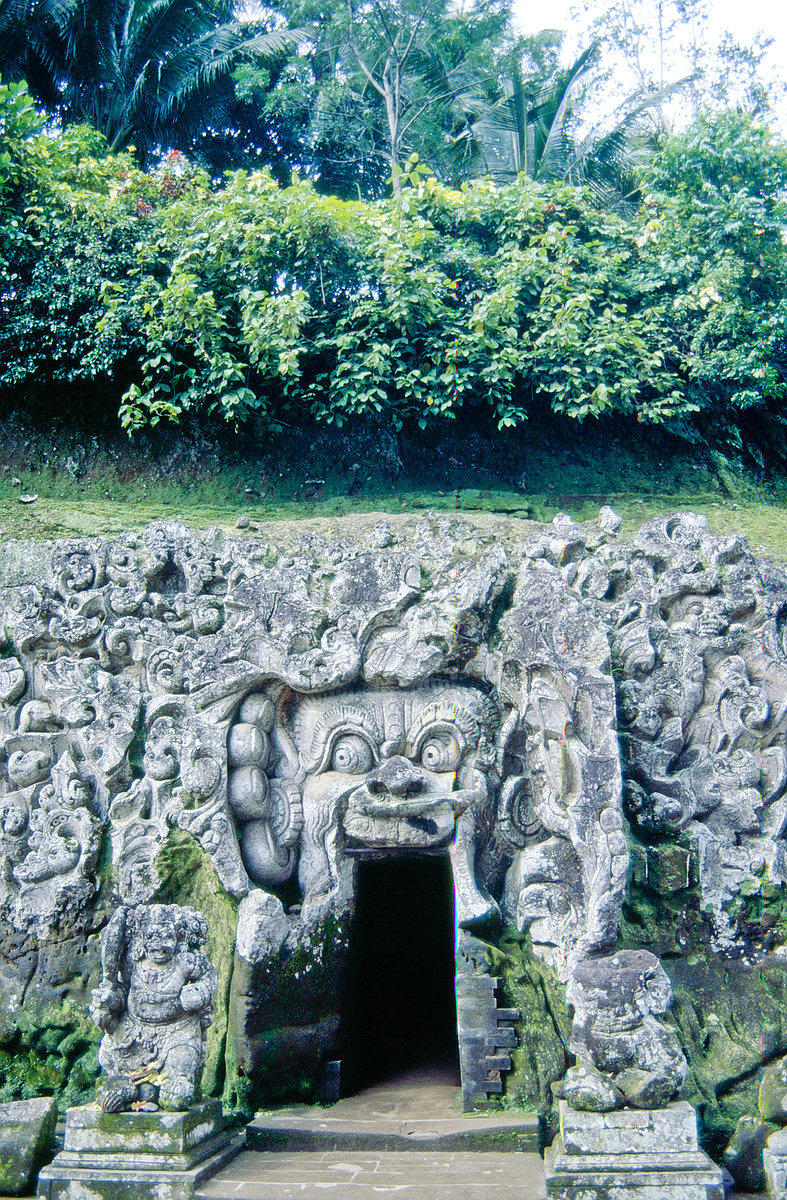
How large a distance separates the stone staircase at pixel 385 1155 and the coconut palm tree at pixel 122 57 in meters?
14.2

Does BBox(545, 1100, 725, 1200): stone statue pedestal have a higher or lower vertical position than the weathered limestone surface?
higher

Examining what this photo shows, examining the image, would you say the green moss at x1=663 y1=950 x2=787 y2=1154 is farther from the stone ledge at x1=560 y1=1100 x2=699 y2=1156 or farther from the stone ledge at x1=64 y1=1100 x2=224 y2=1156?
the stone ledge at x1=64 y1=1100 x2=224 y2=1156

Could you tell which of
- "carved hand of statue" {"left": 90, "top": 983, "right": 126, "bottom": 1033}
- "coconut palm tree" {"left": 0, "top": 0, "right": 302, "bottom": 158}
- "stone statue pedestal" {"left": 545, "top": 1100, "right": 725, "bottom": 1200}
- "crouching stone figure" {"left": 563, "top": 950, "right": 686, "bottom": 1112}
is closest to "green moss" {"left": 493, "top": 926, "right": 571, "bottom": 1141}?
"crouching stone figure" {"left": 563, "top": 950, "right": 686, "bottom": 1112}

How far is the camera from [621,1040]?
6.41 meters

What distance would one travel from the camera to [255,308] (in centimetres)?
1196

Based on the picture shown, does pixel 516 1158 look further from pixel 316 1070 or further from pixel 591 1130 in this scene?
pixel 316 1070

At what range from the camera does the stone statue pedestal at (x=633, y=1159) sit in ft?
19.7

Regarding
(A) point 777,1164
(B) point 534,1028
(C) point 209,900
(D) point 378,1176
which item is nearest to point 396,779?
(C) point 209,900

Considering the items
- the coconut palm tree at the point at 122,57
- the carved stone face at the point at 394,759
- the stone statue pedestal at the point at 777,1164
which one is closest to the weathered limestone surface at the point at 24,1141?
the carved stone face at the point at 394,759

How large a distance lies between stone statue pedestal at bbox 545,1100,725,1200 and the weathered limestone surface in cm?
343

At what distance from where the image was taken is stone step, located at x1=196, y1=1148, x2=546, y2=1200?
6227mm

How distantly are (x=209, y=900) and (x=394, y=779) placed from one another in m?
1.77

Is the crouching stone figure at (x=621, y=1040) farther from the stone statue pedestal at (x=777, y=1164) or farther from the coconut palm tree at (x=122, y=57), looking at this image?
the coconut palm tree at (x=122, y=57)

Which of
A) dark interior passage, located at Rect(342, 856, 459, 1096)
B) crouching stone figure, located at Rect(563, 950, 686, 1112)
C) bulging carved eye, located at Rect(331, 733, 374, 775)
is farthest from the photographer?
dark interior passage, located at Rect(342, 856, 459, 1096)
